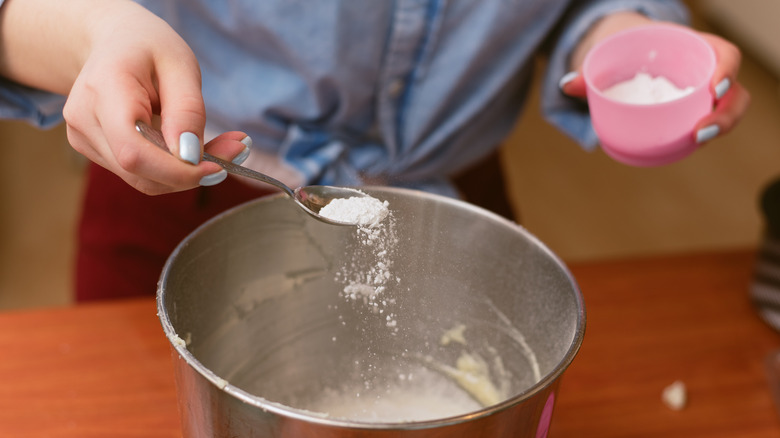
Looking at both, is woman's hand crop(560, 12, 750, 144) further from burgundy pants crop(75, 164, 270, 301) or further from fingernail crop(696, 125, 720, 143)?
burgundy pants crop(75, 164, 270, 301)

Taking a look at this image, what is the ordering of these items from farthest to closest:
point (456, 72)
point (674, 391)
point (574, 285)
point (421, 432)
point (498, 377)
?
point (456, 72) → point (674, 391) → point (498, 377) → point (574, 285) → point (421, 432)

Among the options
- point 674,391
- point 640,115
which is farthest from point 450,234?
point 674,391

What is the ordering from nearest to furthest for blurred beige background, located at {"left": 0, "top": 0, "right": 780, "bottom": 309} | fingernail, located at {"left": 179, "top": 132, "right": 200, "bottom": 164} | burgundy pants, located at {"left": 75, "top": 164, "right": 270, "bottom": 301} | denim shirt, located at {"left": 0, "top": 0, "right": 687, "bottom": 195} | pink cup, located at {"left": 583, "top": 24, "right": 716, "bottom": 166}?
fingernail, located at {"left": 179, "top": 132, "right": 200, "bottom": 164}
pink cup, located at {"left": 583, "top": 24, "right": 716, "bottom": 166}
denim shirt, located at {"left": 0, "top": 0, "right": 687, "bottom": 195}
burgundy pants, located at {"left": 75, "top": 164, "right": 270, "bottom": 301}
blurred beige background, located at {"left": 0, "top": 0, "right": 780, "bottom": 309}

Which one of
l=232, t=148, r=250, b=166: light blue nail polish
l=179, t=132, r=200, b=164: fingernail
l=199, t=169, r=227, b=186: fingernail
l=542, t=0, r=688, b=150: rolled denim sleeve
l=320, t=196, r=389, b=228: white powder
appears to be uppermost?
l=179, t=132, r=200, b=164: fingernail

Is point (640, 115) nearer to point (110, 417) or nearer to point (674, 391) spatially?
point (674, 391)

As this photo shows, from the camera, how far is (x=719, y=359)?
2.39ft

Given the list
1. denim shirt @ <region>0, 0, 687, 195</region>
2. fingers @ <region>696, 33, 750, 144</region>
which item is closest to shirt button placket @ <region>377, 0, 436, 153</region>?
denim shirt @ <region>0, 0, 687, 195</region>

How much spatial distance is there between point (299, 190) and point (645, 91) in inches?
14.2

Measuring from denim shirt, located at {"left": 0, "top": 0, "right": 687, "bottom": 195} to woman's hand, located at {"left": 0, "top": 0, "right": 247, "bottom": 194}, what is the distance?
203mm

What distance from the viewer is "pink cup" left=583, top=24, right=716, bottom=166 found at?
61 cm

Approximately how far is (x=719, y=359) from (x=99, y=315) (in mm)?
611

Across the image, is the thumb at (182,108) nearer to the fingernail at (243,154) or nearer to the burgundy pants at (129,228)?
the fingernail at (243,154)

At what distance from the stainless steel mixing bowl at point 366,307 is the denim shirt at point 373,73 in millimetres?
182

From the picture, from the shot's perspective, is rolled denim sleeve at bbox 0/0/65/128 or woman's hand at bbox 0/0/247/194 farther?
rolled denim sleeve at bbox 0/0/65/128
